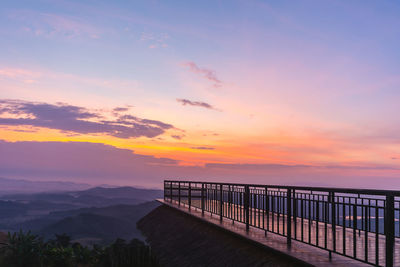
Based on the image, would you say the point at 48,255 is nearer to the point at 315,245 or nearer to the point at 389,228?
the point at 315,245

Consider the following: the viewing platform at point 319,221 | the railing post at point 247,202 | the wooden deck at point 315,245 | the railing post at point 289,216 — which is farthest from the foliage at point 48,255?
the railing post at point 289,216

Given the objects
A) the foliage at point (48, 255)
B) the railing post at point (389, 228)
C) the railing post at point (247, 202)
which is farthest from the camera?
the foliage at point (48, 255)

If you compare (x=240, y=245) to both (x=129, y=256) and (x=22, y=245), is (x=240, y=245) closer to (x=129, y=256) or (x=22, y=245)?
(x=129, y=256)

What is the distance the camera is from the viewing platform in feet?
21.6

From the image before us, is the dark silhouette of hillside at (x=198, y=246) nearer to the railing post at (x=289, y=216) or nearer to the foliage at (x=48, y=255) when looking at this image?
the railing post at (x=289, y=216)

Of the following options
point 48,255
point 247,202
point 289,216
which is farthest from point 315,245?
point 48,255

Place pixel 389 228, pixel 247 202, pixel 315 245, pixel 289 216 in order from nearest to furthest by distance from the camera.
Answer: pixel 389 228, pixel 315 245, pixel 289 216, pixel 247 202

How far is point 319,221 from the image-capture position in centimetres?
916

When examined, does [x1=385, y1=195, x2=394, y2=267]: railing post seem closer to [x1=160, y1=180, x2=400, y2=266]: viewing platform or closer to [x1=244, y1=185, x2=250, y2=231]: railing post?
[x1=160, y1=180, x2=400, y2=266]: viewing platform

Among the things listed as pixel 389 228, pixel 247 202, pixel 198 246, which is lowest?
pixel 198 246

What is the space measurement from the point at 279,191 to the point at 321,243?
74.1 inches

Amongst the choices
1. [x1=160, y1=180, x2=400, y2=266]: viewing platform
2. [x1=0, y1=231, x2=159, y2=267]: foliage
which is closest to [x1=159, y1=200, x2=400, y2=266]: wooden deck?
[x1=160, y1=180, x2=400, y2=266]: viewing platform

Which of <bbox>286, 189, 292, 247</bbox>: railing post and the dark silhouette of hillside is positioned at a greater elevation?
<bbox>286, 189, 292, 247</bbox>: railing post

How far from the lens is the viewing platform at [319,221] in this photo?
658 centimetres
